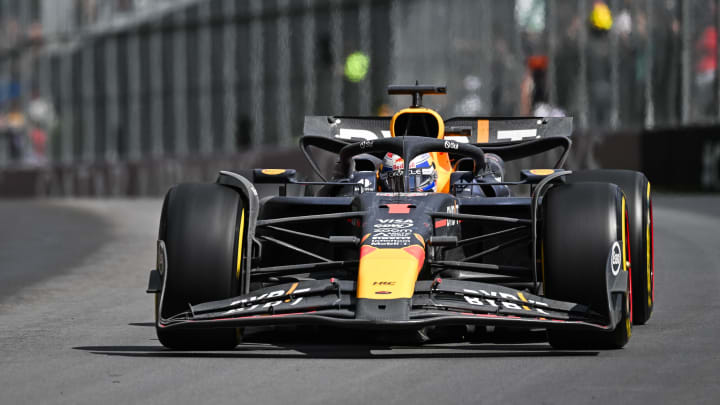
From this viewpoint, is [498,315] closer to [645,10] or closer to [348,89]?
[645,10]

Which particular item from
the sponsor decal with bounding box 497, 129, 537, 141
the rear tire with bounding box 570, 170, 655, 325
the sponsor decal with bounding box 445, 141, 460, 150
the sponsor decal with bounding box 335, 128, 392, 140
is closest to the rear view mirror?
the sponsor decal with bounding box 445, 141, 460, 150

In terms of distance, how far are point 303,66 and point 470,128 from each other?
33280 millimetres

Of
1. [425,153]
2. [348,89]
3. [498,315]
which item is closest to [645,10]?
[348,89]

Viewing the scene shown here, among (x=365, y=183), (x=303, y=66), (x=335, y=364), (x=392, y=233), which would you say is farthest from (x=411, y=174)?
(x=303, y=66)

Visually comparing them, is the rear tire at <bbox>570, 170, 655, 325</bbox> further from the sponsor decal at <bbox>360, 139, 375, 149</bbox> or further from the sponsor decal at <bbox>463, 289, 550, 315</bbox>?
the sponsor decal at <bbox>463, 289, 550, 315</bbox>

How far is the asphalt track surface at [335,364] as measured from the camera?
678 centimetres

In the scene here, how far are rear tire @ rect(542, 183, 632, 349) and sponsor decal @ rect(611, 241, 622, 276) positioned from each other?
0.04 metres

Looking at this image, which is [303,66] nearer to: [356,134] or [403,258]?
[356,134]

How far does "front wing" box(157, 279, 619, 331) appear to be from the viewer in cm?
779

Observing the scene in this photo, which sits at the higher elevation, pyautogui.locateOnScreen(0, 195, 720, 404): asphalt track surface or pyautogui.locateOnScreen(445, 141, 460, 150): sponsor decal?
pyautogui.locateOnScreen(445, 141, 460, 150): sponsor decal

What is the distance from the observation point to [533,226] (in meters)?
8.57

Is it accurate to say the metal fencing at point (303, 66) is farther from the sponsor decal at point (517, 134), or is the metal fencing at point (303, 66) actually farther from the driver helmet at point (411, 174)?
the driver helmet at point (411, 174)

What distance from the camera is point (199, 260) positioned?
8.41 m

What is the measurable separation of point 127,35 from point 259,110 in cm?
1051
